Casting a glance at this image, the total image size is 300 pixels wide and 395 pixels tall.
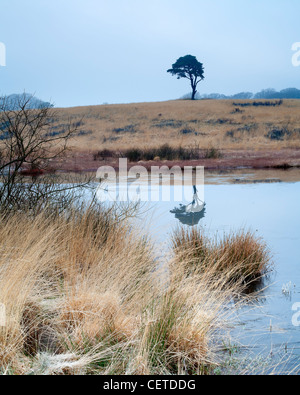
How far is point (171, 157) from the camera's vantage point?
2577 centimetres

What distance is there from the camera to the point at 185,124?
159 ft

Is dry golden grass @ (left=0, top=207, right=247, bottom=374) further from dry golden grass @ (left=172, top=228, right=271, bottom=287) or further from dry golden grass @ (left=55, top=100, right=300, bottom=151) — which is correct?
dry golden grass @ (left=55, top=100, right=300, bottom=151)

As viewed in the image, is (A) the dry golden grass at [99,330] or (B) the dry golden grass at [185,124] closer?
(A) the dry golden grass at [99,330]

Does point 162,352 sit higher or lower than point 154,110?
lower

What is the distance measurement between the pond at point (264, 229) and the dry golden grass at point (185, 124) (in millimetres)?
15537

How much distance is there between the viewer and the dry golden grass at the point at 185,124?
125 ft

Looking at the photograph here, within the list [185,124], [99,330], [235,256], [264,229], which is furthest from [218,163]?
[185,124]

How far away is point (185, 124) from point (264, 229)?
128ft

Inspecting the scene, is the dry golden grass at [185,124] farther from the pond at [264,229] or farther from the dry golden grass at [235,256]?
the dry golden grass at [235,256]

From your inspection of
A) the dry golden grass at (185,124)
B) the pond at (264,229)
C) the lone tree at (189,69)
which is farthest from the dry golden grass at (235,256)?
the lone tree at (189,69)

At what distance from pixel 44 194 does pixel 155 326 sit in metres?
4.34

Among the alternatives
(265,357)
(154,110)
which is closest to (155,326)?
(265,357)

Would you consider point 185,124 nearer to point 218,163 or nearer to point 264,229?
point 218,163

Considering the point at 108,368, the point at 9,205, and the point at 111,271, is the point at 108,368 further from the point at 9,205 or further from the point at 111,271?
the point at 9,205
